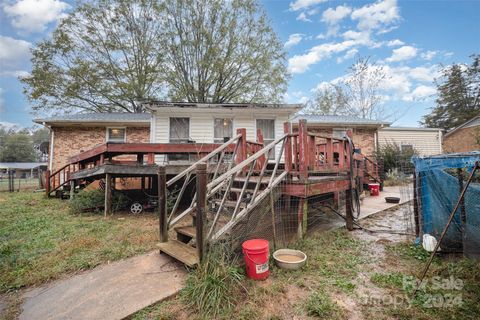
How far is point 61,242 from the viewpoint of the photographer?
3.87m

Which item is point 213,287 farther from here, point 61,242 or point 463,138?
point 463,138

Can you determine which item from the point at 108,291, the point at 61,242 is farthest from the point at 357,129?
the point at 61,242

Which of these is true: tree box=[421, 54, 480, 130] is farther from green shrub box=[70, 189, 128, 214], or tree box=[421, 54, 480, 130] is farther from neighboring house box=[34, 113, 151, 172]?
green shrub box=[70, 189, 128, 214]

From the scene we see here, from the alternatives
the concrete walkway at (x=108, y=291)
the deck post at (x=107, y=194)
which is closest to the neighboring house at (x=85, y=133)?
the deck post at (x=107, y=194)

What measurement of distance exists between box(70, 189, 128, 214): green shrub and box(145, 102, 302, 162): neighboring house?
2.50 meters

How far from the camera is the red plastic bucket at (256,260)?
2.57m

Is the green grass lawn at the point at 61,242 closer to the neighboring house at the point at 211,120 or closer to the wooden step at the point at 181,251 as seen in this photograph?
the wooden step at the point at 181,251

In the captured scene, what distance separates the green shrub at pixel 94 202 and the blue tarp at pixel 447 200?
23.6 feet

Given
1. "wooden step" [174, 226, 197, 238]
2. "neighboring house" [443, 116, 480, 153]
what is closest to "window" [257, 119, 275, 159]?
"wooden step" [174, 226, 197, 238]

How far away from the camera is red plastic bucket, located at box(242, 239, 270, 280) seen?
2568mm

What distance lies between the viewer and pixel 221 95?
50.8 feet

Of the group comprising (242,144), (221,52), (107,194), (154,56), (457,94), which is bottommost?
(107,194)

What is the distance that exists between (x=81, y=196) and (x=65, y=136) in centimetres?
628

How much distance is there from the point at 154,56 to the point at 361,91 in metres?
17.9
